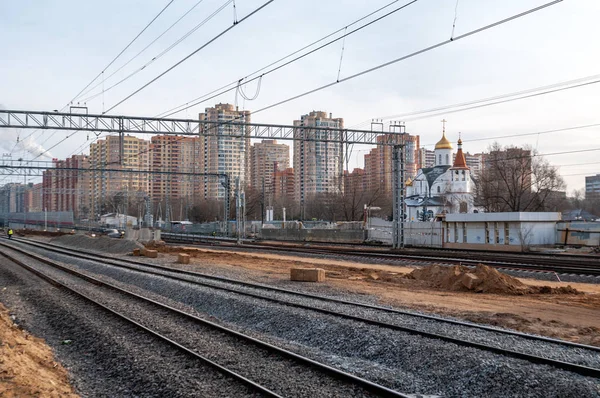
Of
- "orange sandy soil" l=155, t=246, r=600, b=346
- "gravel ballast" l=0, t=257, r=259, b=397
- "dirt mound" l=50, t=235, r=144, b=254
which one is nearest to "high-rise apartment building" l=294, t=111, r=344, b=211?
"orange sandy soil" l=155, t=246, r=600, b=346

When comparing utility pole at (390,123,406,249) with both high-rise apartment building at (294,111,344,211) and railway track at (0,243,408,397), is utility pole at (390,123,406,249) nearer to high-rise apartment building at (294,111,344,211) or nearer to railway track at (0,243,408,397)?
high-rise apartment building at (294,111,344,211)

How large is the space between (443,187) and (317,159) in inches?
1202

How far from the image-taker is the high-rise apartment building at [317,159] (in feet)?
204

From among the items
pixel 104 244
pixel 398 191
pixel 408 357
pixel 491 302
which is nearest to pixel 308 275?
pixel 491 302

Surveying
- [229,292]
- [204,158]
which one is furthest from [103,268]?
[204,158]

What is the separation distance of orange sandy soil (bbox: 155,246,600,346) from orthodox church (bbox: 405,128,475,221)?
7029 cm

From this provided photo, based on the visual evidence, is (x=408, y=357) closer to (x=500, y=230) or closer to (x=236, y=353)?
(x=236, y=353)

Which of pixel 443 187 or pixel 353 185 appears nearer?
pixel 353 185

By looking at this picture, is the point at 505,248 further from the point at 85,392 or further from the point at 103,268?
the point at 85,392

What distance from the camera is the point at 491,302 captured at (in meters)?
16.5

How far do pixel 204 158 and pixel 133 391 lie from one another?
100m

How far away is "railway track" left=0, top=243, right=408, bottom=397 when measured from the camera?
8.05 meters

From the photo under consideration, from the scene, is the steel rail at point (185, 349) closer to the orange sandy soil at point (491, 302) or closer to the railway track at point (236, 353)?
the railway track at point (236, 353)

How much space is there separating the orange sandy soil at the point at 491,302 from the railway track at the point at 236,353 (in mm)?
5305
